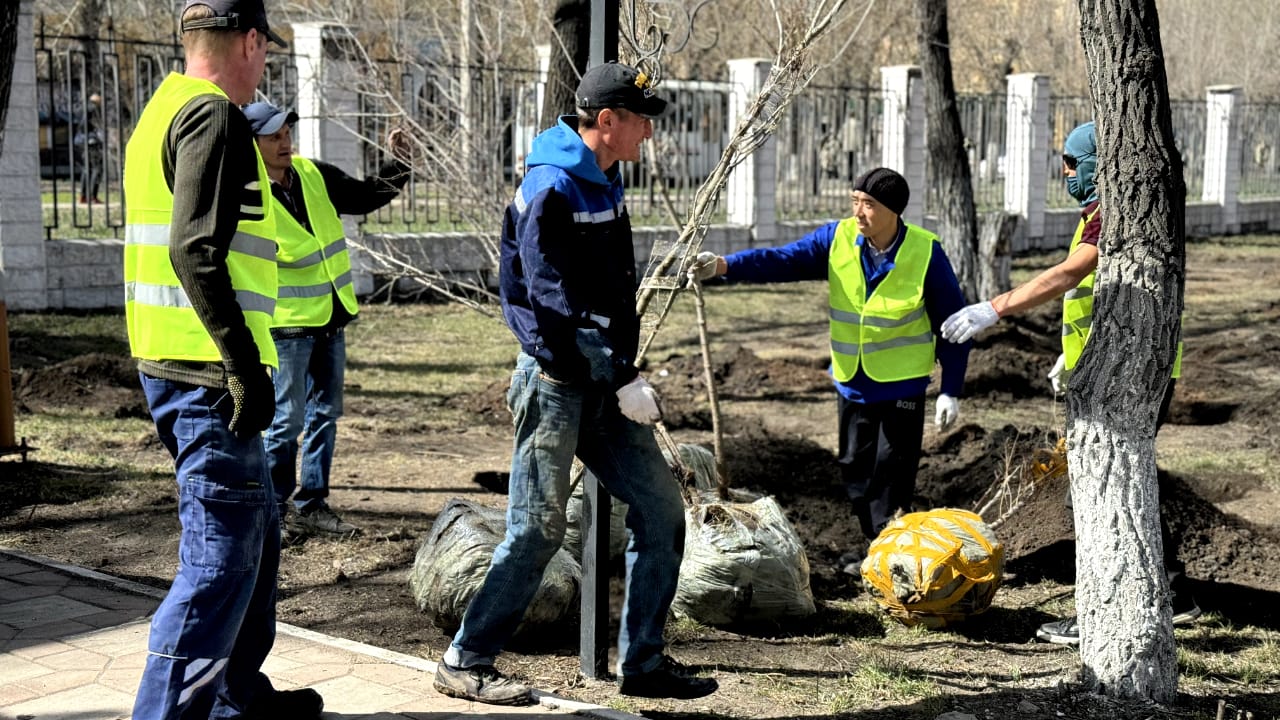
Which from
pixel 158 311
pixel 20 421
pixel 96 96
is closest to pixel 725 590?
pixel 158 311

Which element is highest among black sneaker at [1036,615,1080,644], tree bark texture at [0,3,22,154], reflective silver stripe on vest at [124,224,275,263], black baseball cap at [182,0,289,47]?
tree bark texture at [0,3,22,154]

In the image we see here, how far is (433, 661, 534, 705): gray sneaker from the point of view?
399 cm

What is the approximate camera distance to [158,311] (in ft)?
10.8

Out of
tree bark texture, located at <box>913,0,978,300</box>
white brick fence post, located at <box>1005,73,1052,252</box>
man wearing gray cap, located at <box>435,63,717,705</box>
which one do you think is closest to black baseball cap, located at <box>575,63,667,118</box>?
man wearing gray cap, located at <box>435,63,717,705</box>

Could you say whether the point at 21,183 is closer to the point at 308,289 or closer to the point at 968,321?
the point at 308,289

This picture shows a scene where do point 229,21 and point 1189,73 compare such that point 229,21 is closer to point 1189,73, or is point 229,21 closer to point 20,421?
point 20,421

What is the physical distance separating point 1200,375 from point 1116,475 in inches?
276

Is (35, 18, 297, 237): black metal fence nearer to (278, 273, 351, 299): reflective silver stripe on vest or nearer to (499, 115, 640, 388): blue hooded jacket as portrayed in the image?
(278, 273, 351, 299): reflective silver stripe on vest

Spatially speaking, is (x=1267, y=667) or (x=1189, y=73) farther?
(x=1189, y=73)

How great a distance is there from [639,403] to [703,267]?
132 centimetres

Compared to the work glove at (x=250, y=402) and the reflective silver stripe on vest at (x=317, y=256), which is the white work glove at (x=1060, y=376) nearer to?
the reflective silver stripe on vest at (x=317, y=256)

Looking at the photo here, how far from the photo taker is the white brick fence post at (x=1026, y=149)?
21.7 meters

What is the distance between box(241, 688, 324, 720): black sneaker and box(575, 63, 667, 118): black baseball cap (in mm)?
1760

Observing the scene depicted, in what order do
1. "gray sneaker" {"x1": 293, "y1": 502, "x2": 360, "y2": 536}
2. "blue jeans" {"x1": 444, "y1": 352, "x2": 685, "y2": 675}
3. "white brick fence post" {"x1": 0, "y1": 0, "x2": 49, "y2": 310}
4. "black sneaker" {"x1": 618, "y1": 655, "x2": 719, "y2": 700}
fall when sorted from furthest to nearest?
"white brick fence post" {"x1": 0, "y1": 0, "x2": 49, "y2": 310}, "gray sneaker" {"x1": 293, "y1": 502, "x2": 360, "y2": 536}, "black sneaker" {"x1": 618, "y1": 655, "x2": 719, "y2": 700}, "blue jeans" {"x1": 444, "y1": 352, "x2": 685, "y2": 675}
